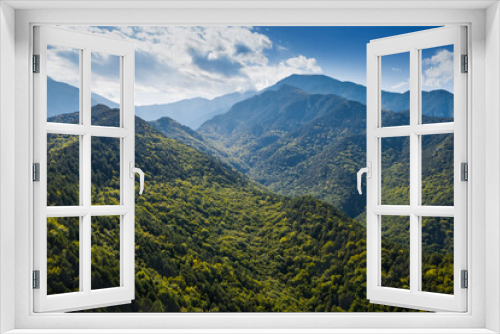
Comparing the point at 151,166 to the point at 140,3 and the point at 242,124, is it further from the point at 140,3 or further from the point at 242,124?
the point at 140,3

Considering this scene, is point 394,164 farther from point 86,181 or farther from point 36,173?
point 36,173

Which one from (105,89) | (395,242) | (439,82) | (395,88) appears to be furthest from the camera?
(395,88)

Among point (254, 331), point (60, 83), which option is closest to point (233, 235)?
point (60, 83)

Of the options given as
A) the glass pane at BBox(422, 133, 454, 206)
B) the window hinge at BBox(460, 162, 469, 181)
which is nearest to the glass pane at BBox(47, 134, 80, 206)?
the window hinge at BBox(460, 162, 469, 181)

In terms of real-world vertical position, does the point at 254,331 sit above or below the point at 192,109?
below

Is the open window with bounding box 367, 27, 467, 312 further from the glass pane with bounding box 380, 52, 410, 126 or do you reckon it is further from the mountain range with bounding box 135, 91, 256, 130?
the mountain range with bounding box 135, 91, 256, 130

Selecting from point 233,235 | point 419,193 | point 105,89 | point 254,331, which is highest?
point 105,89
